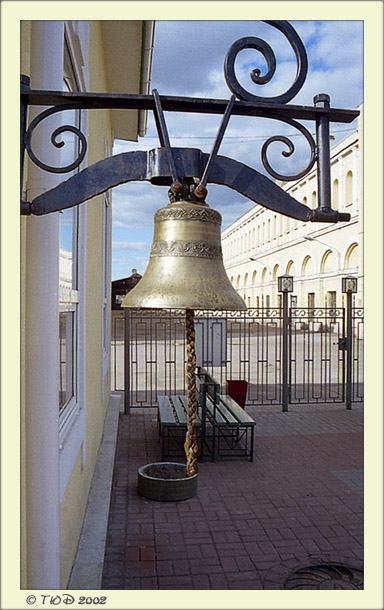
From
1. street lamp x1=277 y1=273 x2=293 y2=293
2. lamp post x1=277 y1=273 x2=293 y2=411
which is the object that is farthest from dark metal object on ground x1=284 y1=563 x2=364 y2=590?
street lamp x1=277 y1=273 x2=293 y2=293

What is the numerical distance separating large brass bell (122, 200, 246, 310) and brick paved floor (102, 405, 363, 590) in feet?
7.23

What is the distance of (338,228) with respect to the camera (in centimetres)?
2903

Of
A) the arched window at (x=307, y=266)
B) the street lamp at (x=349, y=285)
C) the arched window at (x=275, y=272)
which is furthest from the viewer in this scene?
the arched window at (x=275, y=272)

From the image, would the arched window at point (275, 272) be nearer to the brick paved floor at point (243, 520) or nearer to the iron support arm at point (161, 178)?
the brick paved floor at point (243, 520)

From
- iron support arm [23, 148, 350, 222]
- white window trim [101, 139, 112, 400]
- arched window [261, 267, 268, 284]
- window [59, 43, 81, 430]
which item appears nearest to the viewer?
iron support arm [23, 148, 350, 222]

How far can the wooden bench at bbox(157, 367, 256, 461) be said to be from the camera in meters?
6.22

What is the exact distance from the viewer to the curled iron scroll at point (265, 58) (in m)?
1.93

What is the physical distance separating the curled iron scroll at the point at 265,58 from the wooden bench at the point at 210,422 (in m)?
4.52

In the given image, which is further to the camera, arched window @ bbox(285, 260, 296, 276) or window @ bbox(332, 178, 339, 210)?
arched window @ bbox(285, 260, 296, 276)

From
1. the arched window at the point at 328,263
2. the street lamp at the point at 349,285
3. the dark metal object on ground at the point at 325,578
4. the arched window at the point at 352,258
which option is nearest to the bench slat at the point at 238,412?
the dark metal object on ground at the point at 325,578

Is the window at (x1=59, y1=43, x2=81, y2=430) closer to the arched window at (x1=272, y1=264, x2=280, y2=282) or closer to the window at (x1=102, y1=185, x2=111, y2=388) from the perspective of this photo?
the window at (x1=102, y1=185, x2=111, y2=388)

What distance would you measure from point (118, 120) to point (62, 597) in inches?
303

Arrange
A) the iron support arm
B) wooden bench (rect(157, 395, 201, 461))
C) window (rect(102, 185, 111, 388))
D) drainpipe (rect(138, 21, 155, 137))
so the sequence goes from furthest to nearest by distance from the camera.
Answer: window (rect(102, 185, 111, 388)) < wooden bench (rect(157, 395, 201, 461)) < drainpipe (rect(138, 21, 155, 137)) < the iron support arm

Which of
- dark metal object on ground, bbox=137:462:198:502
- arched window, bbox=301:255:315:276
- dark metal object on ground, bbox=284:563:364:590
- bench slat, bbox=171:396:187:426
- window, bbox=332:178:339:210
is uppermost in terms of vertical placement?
window, bbox=332:178:339:210
